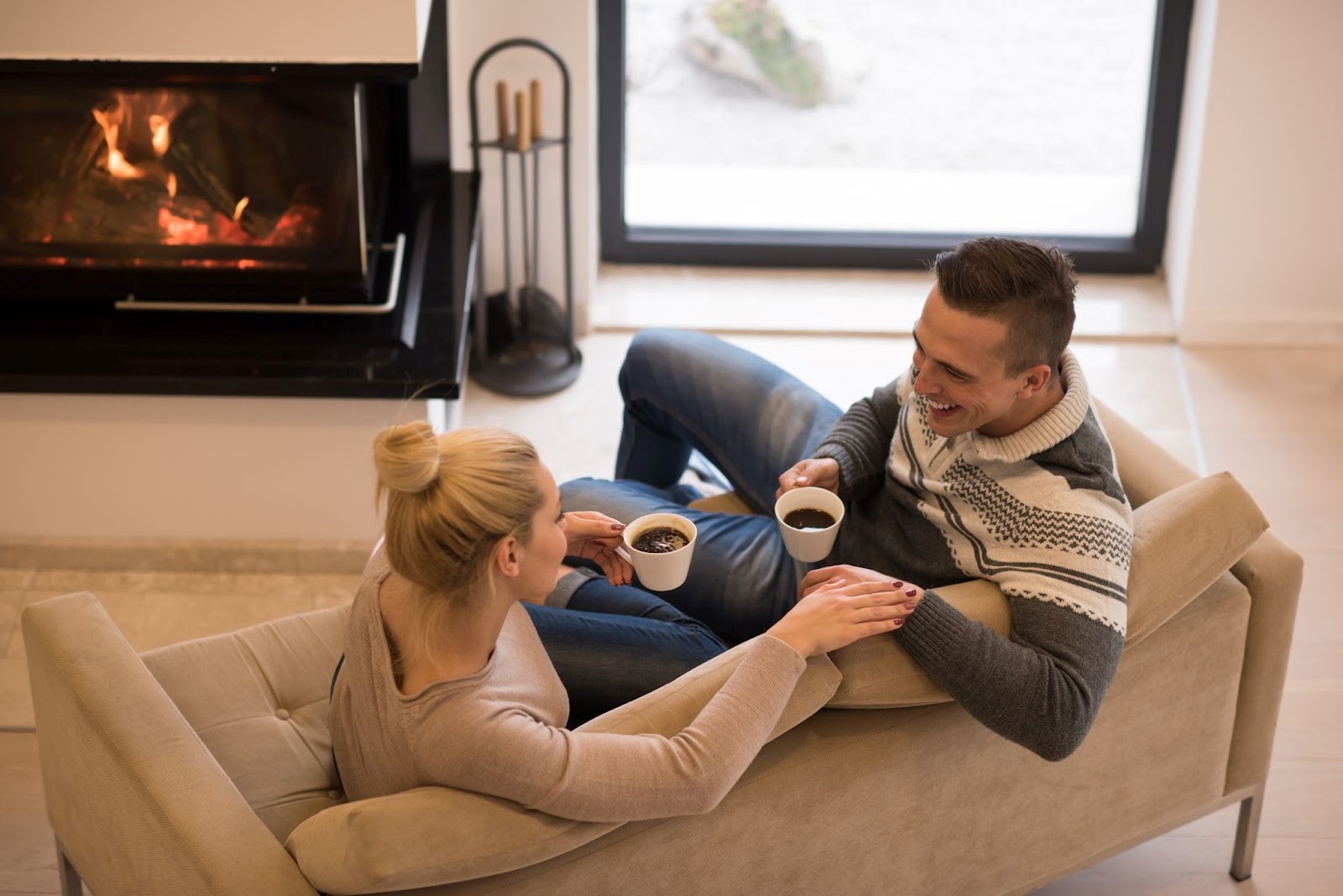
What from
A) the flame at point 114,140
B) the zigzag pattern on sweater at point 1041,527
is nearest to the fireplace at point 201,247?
the flame at point 114,140

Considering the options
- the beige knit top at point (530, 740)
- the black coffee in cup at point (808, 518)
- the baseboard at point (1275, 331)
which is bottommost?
the baseboard at point (1275, 331)

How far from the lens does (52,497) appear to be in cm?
279

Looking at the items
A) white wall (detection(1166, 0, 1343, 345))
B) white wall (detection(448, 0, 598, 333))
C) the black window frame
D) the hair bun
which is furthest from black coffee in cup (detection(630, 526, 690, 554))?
white wall (detection(1166, 0, 1343, 345))

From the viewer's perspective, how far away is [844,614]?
1.61m

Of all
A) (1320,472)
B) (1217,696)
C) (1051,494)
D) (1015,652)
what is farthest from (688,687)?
(1320,472)

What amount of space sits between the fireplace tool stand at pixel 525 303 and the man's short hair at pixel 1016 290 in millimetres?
1730

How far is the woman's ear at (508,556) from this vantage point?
146 cm

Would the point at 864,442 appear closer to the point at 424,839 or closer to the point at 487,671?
the point at 487,671

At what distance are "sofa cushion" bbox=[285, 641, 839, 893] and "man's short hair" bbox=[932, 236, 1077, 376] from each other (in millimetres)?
735

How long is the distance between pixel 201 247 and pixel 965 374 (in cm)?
165

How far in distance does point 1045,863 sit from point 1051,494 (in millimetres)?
553

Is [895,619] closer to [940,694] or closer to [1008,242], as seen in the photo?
[940,694]

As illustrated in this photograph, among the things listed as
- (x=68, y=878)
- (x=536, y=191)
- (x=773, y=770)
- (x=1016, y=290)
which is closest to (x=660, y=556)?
(x=773, y=770)

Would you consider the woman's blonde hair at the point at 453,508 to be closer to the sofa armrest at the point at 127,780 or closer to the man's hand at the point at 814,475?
the sofa armrest at the point at 127,780
